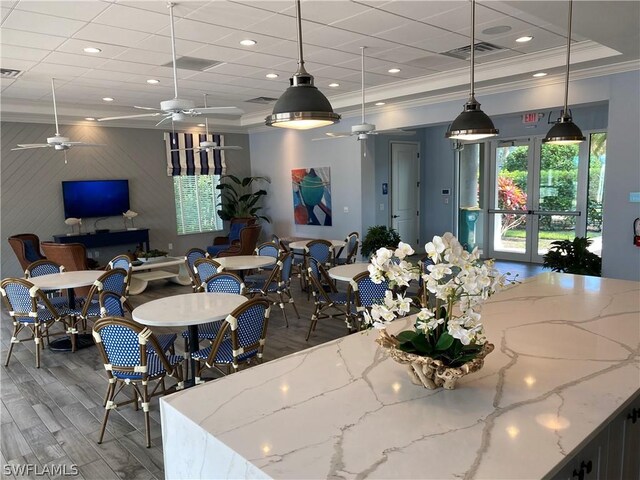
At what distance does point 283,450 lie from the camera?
135 cm

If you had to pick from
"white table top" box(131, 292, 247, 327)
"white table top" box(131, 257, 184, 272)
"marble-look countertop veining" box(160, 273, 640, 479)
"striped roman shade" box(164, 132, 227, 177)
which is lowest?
"white table top" box(131, 257, 184, 272)

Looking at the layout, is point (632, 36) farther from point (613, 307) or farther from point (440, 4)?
point (613, 307)

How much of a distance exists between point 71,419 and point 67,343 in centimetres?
195

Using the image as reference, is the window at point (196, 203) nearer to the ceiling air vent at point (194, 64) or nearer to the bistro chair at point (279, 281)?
the ceiling air vent at point (194, 64)

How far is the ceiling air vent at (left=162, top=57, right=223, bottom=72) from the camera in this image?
17.6ft

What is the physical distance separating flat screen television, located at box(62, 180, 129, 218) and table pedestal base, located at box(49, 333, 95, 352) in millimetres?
4120


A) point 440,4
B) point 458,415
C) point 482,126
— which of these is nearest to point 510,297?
point 482,126

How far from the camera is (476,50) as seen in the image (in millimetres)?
5277

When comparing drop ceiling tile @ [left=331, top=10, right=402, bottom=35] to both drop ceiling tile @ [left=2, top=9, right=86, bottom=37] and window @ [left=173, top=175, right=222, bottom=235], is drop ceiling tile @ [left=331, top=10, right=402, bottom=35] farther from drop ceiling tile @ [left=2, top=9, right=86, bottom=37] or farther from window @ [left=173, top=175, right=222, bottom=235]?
window @ [left=173, top=175, right=222, bottom=235]

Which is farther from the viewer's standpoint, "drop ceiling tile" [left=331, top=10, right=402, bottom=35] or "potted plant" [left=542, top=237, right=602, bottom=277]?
"potted plant" [left=542, top=237, right=602, bottom=277]

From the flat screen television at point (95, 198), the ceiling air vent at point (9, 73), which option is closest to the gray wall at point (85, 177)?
the flat screen television at point (95, 198)

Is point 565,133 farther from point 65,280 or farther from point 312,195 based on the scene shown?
point 312,195

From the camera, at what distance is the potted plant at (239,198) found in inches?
419

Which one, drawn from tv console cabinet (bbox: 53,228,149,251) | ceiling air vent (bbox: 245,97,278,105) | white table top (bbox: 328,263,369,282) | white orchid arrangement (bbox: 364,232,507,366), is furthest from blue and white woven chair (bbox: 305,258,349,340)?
tv console cabinet (bbox: 53,228,149,251)
